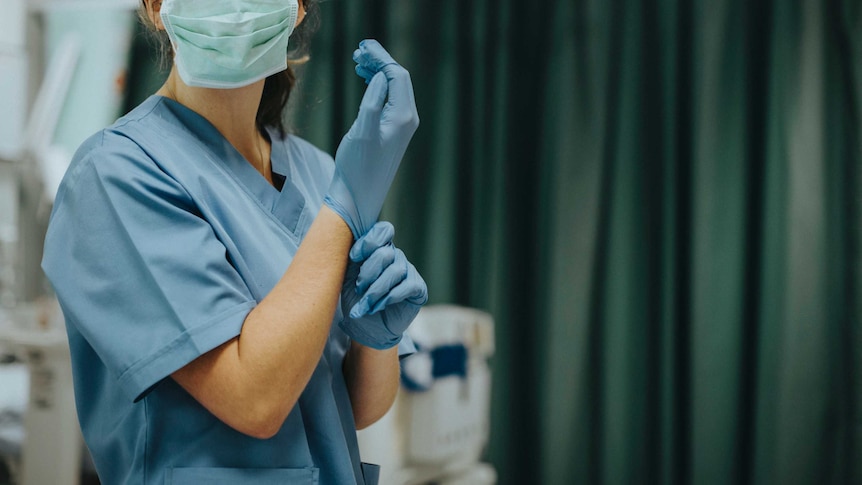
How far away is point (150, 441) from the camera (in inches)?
27.8

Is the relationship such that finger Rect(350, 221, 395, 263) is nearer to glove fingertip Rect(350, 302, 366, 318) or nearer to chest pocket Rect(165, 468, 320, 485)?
glove fingertip Rect(350, 302, 366, 318)

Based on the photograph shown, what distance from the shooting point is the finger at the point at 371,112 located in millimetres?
748

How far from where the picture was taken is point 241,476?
0.71m

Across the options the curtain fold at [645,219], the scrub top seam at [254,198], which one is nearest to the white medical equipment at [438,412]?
the curtain fold at [645,219]

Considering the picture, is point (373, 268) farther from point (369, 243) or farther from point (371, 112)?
point (371, 112)

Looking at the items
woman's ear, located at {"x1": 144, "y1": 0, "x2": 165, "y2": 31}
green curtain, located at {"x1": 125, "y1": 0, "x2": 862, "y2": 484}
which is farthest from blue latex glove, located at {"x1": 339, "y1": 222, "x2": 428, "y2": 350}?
green curtain, located at {"x1": 125, "y1": 0, "x2": 862, "y2": 484}

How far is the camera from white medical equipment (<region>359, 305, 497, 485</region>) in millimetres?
1798

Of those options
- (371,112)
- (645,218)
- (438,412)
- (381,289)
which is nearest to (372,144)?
(371,112)

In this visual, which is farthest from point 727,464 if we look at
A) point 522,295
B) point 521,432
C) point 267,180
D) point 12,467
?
point 12,467

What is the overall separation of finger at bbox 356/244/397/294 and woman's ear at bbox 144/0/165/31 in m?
0.36

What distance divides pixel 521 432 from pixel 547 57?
119cm

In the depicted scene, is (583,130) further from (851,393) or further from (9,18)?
(9,18)

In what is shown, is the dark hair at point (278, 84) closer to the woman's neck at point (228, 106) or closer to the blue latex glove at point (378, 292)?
the woman's neck at point (228, 106)

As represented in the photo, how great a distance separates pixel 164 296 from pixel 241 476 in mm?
186
